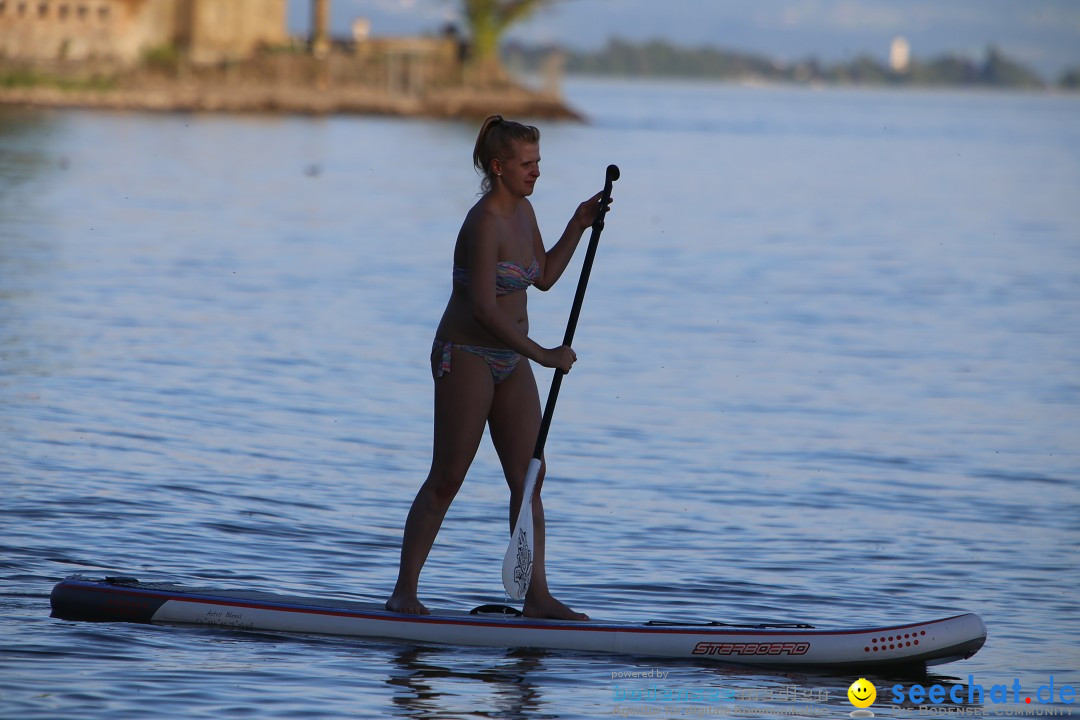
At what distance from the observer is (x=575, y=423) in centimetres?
1340

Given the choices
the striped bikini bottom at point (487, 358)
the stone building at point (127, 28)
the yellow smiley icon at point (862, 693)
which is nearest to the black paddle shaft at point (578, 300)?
the striped bikini bottom at point (487, 358)

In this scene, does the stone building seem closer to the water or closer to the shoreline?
the shoreline

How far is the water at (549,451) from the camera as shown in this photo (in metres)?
6.99

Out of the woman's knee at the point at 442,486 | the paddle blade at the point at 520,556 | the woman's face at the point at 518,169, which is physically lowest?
the paddle blade at the point at 520,556

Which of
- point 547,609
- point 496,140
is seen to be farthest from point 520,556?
point 496,140

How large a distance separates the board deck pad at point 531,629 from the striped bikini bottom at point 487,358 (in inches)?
43.4

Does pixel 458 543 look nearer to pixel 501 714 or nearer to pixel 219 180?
pixel 501 714

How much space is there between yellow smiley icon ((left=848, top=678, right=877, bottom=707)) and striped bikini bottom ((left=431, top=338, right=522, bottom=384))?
194 centimetres

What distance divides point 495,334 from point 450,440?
1.73 feet

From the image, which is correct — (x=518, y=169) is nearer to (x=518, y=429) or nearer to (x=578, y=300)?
(x=578, y=300)

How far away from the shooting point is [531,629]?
7.12 m

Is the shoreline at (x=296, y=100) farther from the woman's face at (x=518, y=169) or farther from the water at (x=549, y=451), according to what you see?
the woman's face at (x=518, y=169)

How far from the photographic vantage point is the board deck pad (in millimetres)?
6973

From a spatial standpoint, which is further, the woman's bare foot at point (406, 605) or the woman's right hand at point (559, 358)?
the woman's bare foot at point (406, 605)
